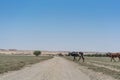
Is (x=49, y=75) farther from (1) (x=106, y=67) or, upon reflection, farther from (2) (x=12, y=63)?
(2) (x=12, y=63)

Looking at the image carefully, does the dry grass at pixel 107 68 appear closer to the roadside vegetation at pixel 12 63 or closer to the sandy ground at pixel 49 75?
the sandy ground at pixel 49 75

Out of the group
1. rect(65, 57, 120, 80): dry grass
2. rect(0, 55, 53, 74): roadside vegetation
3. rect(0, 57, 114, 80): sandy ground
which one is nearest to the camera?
rect(0, 57, 114, 80): sandy ground

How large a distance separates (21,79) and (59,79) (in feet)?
8.79

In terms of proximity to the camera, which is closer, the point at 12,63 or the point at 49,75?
the point at 49,75

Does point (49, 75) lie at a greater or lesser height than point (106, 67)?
lesser

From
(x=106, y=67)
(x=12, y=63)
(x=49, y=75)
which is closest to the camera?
(x=49, y=75)

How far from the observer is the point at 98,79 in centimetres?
2227

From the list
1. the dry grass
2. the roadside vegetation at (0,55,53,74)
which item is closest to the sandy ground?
the dry grass

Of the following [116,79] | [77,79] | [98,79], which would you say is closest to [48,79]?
[77,79]

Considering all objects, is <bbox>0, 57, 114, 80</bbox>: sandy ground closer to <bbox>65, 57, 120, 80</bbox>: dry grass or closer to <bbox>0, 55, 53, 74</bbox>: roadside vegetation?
<bbox>65, 57, 120, 80</bbox>: dry grass

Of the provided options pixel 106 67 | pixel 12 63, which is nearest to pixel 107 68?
pixel 106 67

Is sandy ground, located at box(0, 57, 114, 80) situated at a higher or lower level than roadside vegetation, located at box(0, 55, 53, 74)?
lower

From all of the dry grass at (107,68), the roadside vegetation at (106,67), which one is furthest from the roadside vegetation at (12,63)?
the dry grass at (107,68)

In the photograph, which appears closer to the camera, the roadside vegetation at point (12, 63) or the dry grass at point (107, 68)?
the dry grass at point (107, 68)
